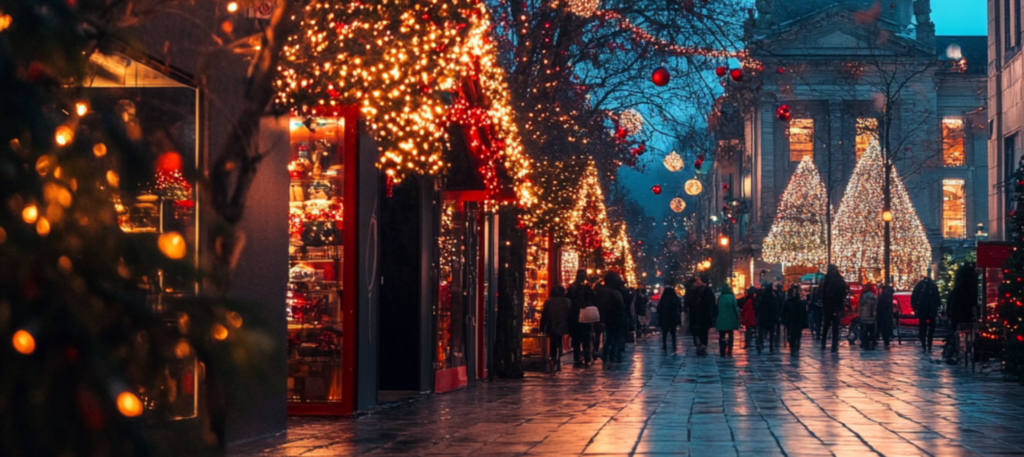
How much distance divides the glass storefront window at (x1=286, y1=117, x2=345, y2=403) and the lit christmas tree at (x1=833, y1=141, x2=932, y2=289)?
43.7 m

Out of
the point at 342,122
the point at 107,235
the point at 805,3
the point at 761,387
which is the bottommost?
the point at 761,387

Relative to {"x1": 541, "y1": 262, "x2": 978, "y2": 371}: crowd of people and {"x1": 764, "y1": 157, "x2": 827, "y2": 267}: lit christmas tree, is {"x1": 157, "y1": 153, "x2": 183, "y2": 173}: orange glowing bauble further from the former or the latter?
{"x1": 764, "y1": 157, "x2": 827, "y2": 267}: lit christmas tree

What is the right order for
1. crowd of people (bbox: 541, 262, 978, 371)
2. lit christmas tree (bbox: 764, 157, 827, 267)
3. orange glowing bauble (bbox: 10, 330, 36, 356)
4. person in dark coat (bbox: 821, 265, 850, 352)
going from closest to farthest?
1. orange glowing bauble (bbox: 10, 330, 36, 356)
2. crowd of people (bbox: 541, 262, 978, 371)
3. person in dark coat (bbox: 821, 265, 850, 352)
4. lit christmas tree (bbox: 764, 157, 827, 267)

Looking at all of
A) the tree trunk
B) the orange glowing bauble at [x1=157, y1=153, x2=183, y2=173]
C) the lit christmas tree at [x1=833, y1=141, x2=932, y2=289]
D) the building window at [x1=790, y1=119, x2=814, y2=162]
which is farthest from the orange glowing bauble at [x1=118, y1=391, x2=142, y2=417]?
the building window at [x1=790, y1=119, x2=814, y2=162]

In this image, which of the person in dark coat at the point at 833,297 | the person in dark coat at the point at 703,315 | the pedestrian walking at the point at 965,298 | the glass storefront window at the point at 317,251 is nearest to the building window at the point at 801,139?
the person in dark coat at the point at 833,297

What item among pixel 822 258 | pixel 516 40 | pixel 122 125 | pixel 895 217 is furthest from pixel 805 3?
pixel 122 125

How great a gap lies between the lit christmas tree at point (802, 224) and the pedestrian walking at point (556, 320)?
44031 millimetres

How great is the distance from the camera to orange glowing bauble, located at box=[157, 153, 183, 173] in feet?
5.37

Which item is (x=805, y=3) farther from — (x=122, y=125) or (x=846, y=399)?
(x=122, y=125)

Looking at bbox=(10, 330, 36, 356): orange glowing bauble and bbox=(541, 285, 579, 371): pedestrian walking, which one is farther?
bbox=(541, 285, 579, 371): pedestrian walking

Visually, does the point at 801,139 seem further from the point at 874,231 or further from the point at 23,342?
the point at 23,342

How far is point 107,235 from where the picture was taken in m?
1.55

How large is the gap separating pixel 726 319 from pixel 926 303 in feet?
16.3

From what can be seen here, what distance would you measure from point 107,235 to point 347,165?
12.7m
